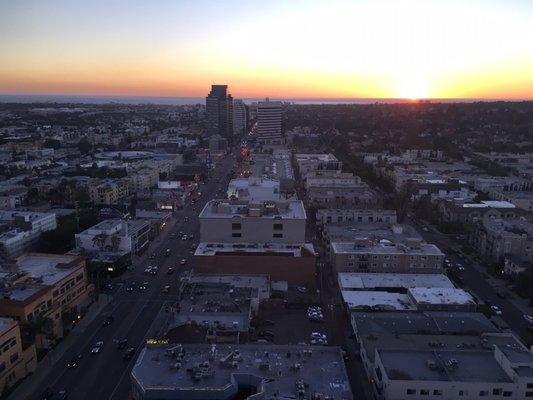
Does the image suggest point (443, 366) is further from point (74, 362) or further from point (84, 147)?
point (84, 147)

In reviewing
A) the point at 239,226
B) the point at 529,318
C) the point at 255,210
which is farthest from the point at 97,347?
the point at 529,318

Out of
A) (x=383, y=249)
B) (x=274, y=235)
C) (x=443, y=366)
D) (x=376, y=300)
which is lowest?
(x=376, y=300)

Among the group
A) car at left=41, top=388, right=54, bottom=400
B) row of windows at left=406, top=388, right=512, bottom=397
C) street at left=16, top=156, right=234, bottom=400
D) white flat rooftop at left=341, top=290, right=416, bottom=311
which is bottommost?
street at left=16, top=156, right=234, bottom=400

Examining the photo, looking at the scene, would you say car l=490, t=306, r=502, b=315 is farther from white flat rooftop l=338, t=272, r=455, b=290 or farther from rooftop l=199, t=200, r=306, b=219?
rooftop l=199, t=200, r=306, b=219

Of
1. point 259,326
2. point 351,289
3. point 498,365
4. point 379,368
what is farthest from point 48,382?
point 498,365

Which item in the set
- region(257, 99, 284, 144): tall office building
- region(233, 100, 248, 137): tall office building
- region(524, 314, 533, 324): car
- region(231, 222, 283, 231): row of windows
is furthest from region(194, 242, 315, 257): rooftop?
region(233, 100, 248, 137): tall office building

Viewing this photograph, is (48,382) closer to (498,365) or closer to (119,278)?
(119,278)

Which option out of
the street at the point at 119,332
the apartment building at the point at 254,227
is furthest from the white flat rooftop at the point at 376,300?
the street at the point at 119,332
